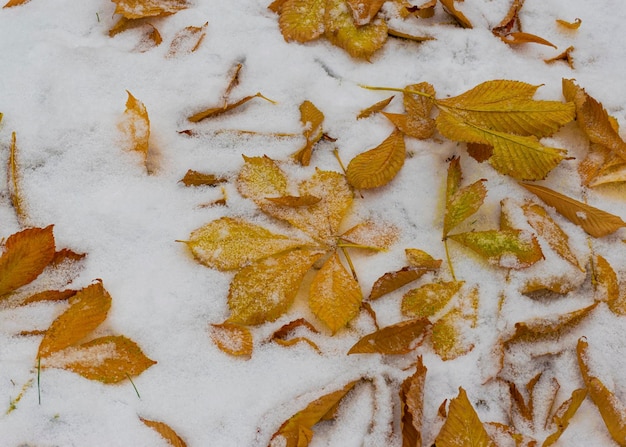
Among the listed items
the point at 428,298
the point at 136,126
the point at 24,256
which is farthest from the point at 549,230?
the point at 24,256

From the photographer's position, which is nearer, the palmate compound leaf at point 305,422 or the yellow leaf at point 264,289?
the palmate compound leaf at point 305,422

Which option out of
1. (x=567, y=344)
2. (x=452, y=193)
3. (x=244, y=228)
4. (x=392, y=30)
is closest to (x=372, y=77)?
(x=392, y=30)

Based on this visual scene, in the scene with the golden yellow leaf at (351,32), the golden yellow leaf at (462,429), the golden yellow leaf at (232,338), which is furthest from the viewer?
the golden yellow leaf at (351,32)

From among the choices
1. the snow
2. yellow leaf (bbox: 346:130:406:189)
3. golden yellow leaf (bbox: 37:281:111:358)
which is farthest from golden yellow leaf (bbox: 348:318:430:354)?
golden yellow leaf (bbox: 37:281:111:358)

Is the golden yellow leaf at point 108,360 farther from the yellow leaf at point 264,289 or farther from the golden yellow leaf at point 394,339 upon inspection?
the golden yellow leaf at point 394,339

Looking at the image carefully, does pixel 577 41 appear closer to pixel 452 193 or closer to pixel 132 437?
pixel 452 193

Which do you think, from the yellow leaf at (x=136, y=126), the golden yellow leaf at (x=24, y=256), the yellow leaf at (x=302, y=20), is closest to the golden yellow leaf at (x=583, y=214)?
the yellow leaf at (x=302, y=20)

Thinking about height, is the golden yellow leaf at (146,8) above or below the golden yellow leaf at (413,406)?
above

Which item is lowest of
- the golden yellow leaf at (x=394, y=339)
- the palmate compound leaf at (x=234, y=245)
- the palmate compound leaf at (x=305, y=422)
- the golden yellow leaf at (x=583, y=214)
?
the palmate compound leaf at (x=305, y=422)
